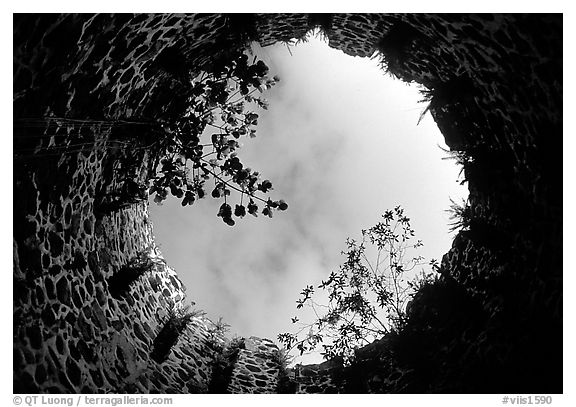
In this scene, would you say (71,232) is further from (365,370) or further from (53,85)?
(365,370)

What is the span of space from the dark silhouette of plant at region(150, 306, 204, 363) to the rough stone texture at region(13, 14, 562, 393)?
133mm

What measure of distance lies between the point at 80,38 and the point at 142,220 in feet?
12.2

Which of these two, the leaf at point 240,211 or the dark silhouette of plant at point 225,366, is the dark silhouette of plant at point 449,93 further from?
the dark silhouette of plant at point 225,366

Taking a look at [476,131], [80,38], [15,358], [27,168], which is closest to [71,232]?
[27,168]

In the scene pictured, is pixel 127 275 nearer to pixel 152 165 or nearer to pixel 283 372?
pixel 152 165

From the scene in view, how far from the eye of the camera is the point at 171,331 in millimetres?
6141

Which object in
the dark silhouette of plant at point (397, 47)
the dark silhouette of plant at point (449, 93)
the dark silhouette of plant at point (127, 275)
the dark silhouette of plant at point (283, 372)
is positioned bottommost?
the dark silhouette of plant at point (283, 372)

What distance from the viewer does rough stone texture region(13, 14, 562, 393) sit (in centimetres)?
372

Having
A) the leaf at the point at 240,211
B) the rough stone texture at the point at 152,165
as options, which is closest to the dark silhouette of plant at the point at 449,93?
the rough stone texture at the point at 152,165

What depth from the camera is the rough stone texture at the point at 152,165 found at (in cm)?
372

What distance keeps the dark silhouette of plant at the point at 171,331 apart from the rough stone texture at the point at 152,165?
133 mm

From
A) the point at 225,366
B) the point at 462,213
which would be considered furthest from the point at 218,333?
the point at 462,213

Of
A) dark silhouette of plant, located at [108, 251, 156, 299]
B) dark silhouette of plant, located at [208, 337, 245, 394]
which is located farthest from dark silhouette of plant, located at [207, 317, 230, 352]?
dark silhouette of plant, located at [108, 251, 156, 299]

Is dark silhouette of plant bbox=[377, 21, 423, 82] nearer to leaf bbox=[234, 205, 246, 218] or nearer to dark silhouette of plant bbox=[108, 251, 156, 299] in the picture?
leaf bbox=[234, 205, 246, 218]
